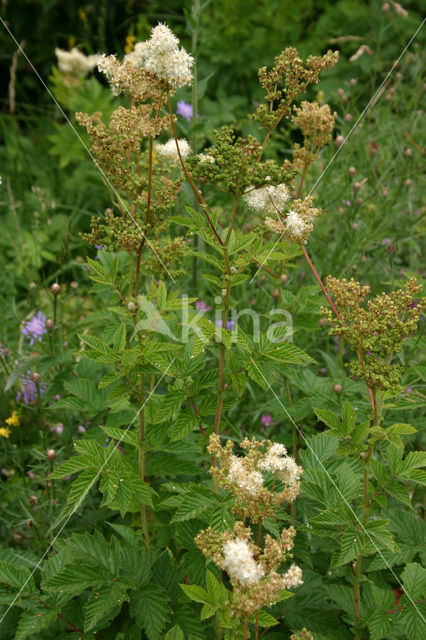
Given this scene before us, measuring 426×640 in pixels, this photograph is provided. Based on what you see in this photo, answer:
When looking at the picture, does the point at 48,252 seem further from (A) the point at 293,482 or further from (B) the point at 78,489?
(A) the point at 293,482

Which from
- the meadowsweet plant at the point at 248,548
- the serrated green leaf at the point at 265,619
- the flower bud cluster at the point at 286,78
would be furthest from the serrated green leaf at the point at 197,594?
the flower bud cluster at the point at 286,78

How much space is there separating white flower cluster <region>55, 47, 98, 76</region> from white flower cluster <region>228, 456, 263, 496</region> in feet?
12.3

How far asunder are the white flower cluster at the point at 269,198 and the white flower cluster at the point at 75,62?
306 centimetres

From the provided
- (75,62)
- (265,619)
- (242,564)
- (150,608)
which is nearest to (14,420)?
(150,608)

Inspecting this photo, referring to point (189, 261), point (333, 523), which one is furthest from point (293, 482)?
point (189, 261)

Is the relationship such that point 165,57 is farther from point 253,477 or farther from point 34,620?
point 34,620

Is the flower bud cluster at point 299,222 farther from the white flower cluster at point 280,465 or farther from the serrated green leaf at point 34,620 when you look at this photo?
the serrated green leaf at point 34,620

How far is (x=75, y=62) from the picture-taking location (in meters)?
4.39

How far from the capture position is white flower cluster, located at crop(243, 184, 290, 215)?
5.64 feet

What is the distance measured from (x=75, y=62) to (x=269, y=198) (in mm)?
3227

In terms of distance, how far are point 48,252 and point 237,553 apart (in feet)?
10.0

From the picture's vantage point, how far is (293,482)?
4.27 ft

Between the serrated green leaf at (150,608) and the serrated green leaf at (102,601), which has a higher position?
the serrated green leaf at (102,601)

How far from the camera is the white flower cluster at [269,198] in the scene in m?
1.72
